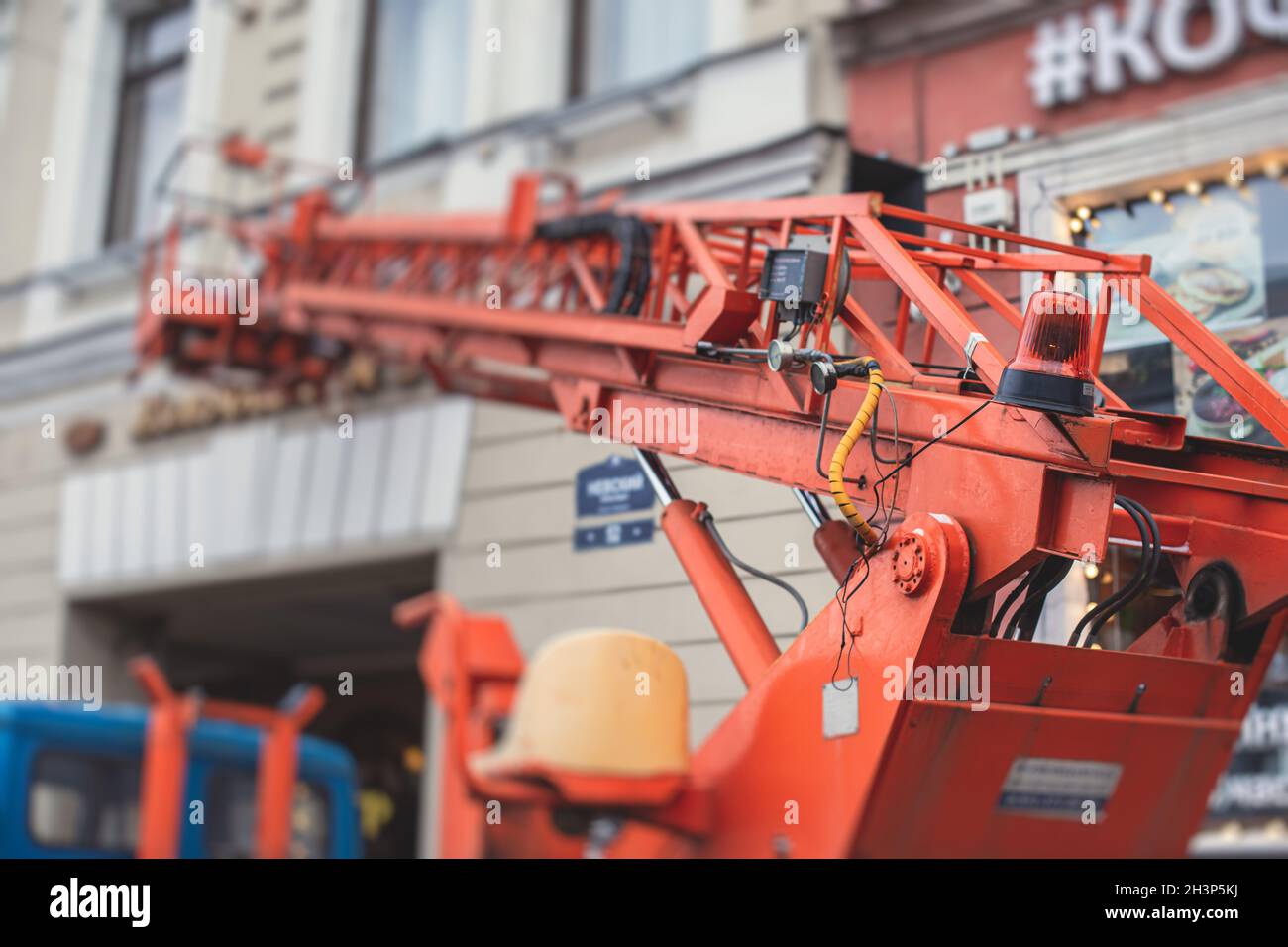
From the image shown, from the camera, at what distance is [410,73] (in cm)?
1215

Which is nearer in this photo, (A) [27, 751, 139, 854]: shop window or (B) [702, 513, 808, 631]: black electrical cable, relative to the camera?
(B) [702, 513, 808, 631]: black electrical cable

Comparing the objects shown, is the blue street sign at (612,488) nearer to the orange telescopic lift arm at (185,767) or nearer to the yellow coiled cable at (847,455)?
the yellow coiled cable at (847,455)

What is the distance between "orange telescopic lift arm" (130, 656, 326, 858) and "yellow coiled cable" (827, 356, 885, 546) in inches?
204

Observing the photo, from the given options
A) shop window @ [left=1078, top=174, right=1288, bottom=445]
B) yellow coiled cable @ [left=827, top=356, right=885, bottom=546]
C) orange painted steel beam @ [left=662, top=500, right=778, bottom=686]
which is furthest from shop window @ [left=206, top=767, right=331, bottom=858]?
shop window @ [left=1078, top=174, right=1288, bottom=445]

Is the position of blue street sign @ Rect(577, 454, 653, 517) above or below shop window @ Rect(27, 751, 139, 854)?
above

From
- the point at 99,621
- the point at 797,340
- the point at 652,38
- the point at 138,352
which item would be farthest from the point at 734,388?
the point at 99,621

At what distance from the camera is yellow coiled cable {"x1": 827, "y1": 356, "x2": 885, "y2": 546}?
4641mm

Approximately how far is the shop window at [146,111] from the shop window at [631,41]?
4.56 metres

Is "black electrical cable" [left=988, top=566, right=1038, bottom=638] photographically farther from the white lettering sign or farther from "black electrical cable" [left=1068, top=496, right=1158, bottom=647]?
the white lettering sign

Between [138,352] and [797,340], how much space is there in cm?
688

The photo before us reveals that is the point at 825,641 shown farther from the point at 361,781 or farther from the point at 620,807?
the point at 361,781

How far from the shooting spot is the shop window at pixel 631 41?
1033 centimetres

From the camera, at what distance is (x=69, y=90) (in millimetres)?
14273
